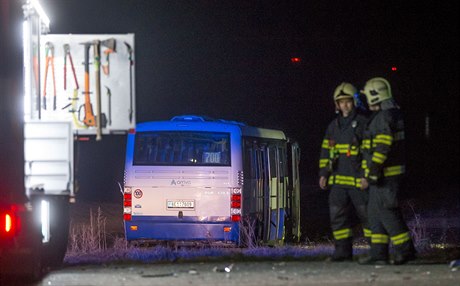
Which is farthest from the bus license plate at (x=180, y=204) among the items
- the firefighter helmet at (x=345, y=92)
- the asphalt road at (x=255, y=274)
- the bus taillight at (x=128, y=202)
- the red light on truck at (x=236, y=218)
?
the firefighter helmet at (x=345, y=92)

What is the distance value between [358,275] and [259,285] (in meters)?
1.17

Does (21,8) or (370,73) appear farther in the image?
(370,73)

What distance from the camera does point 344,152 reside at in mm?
11867

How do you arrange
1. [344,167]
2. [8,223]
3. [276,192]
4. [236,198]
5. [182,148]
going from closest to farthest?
1. [8,223]
2. [344,167]
3. [236,198]
4. [182,148]
5. [276,192]

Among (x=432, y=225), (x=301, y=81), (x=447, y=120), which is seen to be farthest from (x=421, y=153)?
(x=432, y=225)

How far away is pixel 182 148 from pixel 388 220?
905cm

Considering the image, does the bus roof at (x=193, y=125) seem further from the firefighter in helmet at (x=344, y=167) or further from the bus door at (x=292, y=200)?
the firefighter in helmet at (x=344, y=167)

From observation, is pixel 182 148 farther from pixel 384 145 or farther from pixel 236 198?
pixel 384 145

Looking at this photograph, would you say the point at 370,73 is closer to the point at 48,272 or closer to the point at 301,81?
the point at 301,81

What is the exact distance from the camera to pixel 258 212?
21.1 m

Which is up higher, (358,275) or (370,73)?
(370,73)

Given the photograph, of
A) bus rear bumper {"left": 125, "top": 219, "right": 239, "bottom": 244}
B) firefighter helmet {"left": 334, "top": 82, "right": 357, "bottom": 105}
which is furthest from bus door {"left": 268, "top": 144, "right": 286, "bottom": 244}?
firefighter helmet {"left": 334, "top": 82, "right": 357, "bottom": 105}

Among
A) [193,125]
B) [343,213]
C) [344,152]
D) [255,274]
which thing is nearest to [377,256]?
[343,213]

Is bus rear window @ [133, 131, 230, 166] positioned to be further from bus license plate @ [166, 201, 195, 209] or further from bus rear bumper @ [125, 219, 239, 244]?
bus rear bumper @ [125, 219, 239, 244]
